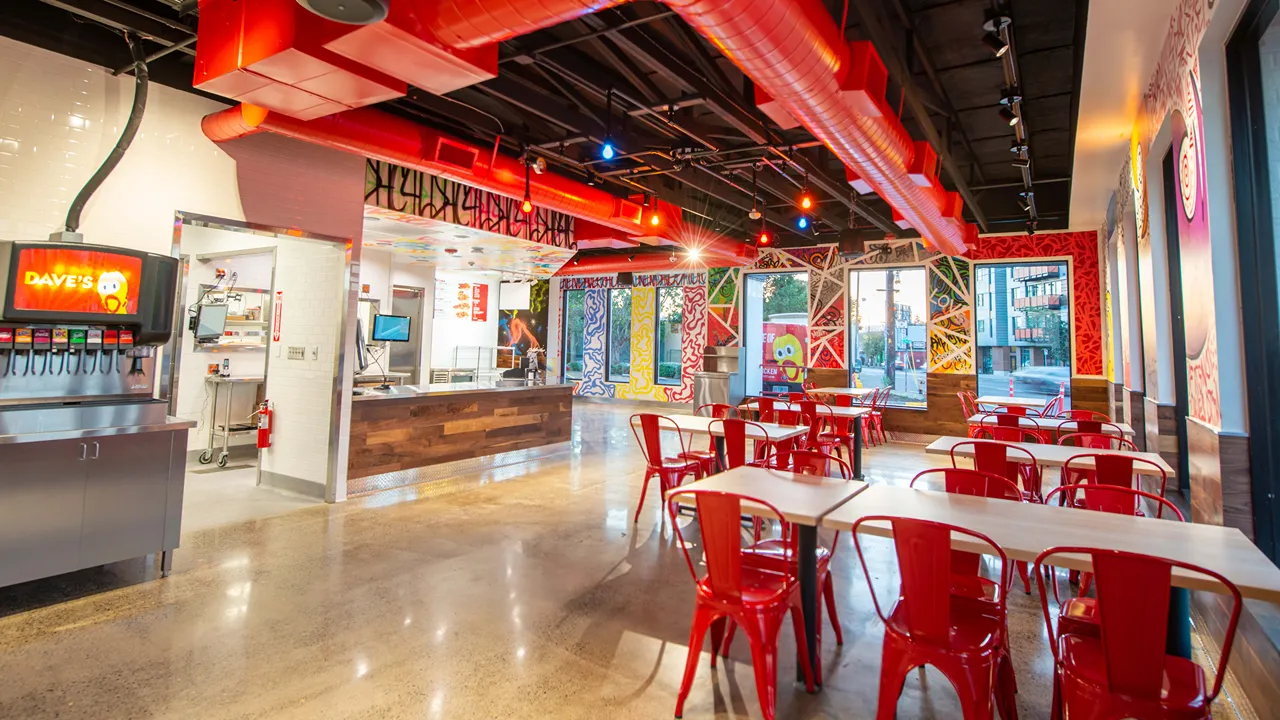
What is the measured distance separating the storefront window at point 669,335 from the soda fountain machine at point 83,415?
1048cm

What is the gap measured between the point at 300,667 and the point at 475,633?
78 centimetres

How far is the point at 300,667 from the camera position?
2682 millimetres

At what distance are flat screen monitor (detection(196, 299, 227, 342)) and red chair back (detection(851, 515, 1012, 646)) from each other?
7.70m

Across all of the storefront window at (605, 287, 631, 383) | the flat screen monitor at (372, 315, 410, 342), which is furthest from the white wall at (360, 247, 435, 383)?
the storefront window at (605, 287, 631, 383)

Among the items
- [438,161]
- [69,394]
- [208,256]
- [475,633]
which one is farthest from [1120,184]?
[208,256]

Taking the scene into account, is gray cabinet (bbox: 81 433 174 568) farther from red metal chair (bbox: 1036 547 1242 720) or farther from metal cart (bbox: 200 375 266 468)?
red metal chair (bbox: 1036 547 1242 720)

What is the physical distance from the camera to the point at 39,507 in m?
3.28

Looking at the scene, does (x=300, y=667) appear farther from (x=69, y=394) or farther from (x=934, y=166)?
(x=934, y=166)

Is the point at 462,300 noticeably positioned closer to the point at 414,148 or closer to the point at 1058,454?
the point at 414,148

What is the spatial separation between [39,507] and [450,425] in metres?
3.52

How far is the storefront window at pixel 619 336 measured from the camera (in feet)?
47.6

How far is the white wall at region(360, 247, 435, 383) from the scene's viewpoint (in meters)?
9.81

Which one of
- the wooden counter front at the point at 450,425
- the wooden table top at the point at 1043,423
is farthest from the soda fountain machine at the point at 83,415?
the wooden table top at the point at 1043,423

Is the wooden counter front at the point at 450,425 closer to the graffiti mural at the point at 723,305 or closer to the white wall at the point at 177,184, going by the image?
the white wall at the point at 177,184
